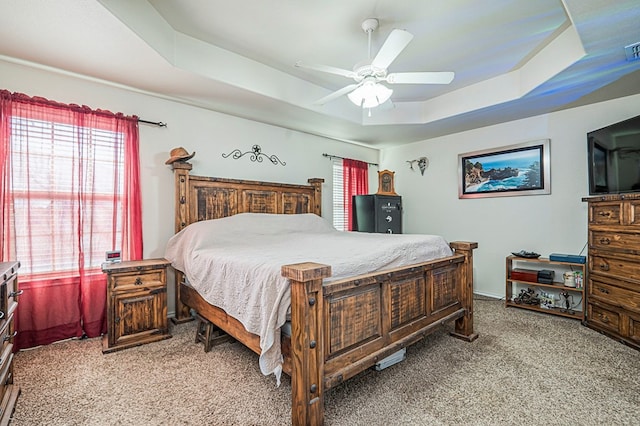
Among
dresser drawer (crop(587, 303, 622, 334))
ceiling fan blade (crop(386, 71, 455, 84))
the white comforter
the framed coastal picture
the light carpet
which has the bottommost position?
the light carpet

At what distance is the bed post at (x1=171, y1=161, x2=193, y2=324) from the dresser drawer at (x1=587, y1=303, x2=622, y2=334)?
4065 millimetres

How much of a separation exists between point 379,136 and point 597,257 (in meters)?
3.14

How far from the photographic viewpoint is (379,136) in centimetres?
494

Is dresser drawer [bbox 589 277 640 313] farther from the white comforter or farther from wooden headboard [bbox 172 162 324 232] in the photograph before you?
wooden headboard [bbox 172 162 324 232]

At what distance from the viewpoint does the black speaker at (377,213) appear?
15.5ft

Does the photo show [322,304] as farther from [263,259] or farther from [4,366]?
[4,366]

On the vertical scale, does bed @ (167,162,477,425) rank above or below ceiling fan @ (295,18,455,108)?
below

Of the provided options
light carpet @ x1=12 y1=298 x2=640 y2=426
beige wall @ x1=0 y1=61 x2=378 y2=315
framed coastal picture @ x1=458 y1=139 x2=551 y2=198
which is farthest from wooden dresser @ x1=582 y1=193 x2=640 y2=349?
beige wall @ x1=0 y1=61 x2=378 y2=315

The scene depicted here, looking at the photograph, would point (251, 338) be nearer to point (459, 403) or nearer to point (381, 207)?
point (459, 403)

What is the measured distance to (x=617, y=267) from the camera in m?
2.78

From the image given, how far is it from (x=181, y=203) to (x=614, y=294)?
4.30m

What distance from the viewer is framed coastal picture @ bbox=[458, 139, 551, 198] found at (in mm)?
3855

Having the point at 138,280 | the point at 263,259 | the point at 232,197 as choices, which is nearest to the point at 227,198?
the point at 232,197

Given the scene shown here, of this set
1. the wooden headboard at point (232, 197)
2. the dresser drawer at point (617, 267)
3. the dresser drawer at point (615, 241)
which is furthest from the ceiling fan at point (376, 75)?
the dresser drawer at point (617, 267)
